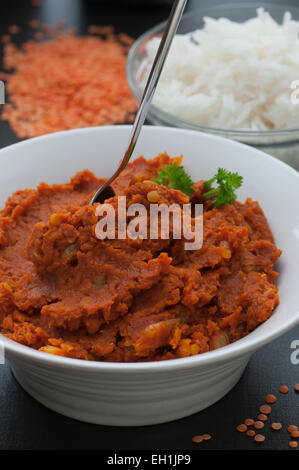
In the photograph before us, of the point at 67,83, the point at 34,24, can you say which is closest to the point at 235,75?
the point at 67,83

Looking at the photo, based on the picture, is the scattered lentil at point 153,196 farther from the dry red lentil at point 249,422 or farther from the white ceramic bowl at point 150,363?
the dry red lentil at point 249,422

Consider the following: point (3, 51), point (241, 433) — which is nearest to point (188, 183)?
point (241, 433)

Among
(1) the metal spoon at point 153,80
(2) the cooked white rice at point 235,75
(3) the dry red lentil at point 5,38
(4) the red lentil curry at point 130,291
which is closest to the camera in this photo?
(4) the red lentil curry at point 130,291

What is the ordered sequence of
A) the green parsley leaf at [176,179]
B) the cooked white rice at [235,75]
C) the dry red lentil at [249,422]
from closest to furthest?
the dry red lentil at [249,422]
the green parsley leaf at [176,179]
the cooked white rice at [235,75]

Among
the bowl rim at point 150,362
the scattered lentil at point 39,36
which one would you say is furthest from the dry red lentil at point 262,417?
the scattered lentil at point 39,36

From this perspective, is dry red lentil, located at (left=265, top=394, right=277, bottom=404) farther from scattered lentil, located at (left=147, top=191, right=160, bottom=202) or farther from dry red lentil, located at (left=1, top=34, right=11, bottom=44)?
dry red lentil, located at (left=1, top=34, right=11, bottom=44)

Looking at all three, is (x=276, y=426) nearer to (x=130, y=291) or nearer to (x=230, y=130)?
(x=130, y=291)

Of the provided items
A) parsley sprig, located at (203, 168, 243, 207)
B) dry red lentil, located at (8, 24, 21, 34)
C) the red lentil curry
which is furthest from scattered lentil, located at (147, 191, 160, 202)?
dry red lentil, located at (8, 24, 21, 34)
